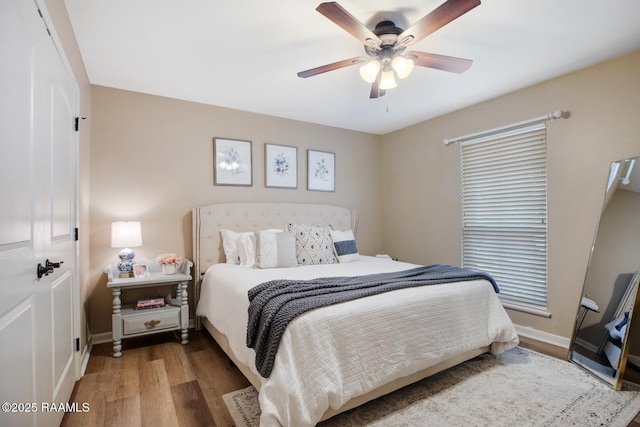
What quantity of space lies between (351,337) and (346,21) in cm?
181

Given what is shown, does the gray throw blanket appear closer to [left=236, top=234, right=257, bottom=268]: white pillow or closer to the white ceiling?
[left=236, top=234, right=257, bottom=268]: white pillow

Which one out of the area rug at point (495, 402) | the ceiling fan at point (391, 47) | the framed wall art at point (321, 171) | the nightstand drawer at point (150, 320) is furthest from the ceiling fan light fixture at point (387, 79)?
the nightstand drawer at point (150, 320)

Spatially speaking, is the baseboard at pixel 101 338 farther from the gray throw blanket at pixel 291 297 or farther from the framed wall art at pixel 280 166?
the framed wall art at pixel 280 166

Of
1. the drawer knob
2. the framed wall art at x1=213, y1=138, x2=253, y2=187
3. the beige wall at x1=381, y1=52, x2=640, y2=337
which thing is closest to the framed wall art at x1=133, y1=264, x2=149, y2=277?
the drawer knob

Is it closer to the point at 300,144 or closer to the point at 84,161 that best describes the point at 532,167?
the point at 300,144

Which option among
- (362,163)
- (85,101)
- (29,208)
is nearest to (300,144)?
(362,163)

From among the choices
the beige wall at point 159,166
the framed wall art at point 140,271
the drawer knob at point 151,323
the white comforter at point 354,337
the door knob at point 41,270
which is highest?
the beige wall at point 159,166

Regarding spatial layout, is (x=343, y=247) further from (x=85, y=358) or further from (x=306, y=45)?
(x=85, y=358)

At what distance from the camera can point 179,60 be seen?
8.78 ft

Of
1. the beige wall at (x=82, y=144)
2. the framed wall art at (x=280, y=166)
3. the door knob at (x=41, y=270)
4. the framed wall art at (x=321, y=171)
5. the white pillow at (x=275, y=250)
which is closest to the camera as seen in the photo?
the door knob at (x=41, y=270)

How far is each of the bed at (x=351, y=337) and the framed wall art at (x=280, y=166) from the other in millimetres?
1380

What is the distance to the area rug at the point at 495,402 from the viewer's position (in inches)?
73.7

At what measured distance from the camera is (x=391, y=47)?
86.8 inches

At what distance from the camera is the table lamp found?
2.95 metres
